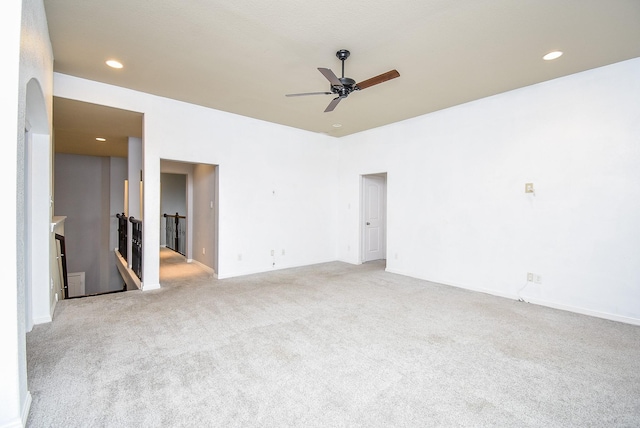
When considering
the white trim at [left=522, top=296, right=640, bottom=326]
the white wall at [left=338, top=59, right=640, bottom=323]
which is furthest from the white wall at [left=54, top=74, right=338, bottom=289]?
the white trim at [left=522, top=296, right=640, bottom=326]

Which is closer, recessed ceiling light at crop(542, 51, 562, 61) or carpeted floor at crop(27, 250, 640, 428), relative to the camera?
carpeted floor at crop(27, 250, 640, 428)

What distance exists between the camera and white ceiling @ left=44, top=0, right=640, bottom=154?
2441 millimetres

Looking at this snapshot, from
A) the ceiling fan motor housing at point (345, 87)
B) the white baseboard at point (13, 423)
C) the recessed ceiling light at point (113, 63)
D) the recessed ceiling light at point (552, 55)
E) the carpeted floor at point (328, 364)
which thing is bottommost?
the carpeted floor at point (328, 364)

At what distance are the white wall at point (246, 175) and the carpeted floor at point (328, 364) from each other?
5.12 ft

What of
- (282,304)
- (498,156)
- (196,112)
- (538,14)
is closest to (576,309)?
(498,156)

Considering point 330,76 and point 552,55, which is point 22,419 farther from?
point 552,55

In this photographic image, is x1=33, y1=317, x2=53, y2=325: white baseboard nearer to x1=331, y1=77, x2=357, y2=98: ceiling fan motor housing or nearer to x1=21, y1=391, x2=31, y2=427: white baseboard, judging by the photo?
x1=21, y1=391, x2=31, y2=427: white baseboard

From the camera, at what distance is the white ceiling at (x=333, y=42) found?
2.44 metres

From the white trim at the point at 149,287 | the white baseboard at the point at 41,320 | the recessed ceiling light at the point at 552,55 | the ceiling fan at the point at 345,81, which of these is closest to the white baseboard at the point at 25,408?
the white baseboard at the point at 41,320

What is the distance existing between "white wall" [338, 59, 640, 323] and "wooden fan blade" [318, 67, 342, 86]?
2.71 meters

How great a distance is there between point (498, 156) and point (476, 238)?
128 cm

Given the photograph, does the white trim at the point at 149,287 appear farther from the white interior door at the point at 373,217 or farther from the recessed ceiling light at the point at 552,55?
the recessed ceiling light at the point at 552,55

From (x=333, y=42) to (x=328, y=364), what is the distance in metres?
2.99

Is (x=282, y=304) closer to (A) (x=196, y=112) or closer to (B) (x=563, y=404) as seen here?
(B) (x=563, y=404)
